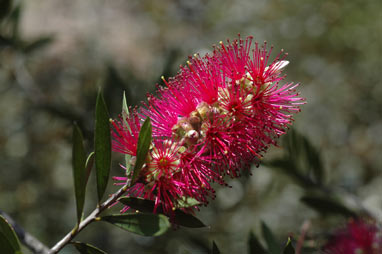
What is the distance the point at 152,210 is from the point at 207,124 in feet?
1.05

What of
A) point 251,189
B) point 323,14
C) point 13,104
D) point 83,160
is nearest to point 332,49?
point 323,14

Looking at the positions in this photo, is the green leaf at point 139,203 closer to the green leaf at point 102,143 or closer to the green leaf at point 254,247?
the green leaf at point 102,143

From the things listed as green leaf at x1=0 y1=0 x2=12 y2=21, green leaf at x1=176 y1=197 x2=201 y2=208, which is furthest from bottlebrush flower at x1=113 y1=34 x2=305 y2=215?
green leaf at x1=0 y1=0 x2=12 y2=21

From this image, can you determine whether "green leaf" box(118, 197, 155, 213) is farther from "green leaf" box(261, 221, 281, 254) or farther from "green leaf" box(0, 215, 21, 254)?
"green leaf" box(261, 221, 281, 254)

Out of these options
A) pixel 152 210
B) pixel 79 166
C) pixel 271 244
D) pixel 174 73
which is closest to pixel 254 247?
pixel 271 244

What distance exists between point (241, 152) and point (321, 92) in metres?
3.14

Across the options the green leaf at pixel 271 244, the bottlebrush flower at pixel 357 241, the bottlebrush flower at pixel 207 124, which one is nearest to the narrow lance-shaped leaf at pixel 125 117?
the bottlebrush flower at pixel 207 124

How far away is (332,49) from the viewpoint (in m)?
4.30

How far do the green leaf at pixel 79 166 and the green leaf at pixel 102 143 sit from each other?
0.17ft

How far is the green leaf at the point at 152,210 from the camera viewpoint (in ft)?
3.52

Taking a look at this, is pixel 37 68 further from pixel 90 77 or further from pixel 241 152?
pixel 241 152

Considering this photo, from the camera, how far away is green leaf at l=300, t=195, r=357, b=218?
1.85m

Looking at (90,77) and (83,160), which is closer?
(83,160)

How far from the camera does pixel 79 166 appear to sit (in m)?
0.99
